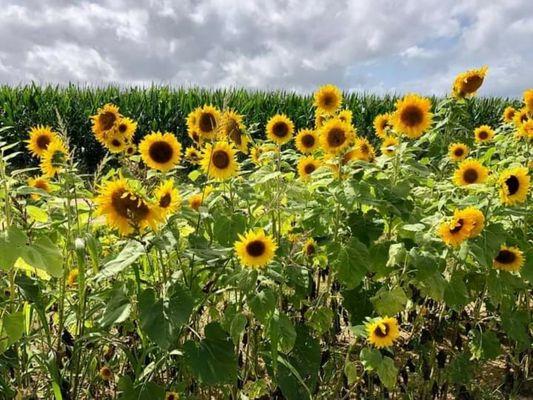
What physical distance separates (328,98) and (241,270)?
5.93ft

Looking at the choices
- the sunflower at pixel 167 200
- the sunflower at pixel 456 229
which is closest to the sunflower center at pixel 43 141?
the sunflower at pixel 167 200

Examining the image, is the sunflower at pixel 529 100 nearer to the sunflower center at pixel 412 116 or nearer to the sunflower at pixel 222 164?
the sunflower center at pixel 412 116

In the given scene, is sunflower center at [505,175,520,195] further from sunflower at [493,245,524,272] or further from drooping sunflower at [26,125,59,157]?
drooping sunflower at [26,125,59,157]

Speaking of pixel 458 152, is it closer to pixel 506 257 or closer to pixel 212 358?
pixel 506 257

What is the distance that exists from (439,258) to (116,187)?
124cm

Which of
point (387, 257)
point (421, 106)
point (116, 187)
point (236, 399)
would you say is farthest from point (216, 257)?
point (421, 106)

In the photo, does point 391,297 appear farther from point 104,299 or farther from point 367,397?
point 104,299

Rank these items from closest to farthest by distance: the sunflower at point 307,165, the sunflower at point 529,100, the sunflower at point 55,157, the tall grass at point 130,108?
the sunflower at point 55,157 < the sunflower at point 307,165 < the sunflower at point 529,100 < the tall grass at point 130,108

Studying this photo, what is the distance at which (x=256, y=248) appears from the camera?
196 centimetres

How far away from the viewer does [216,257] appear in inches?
76.5

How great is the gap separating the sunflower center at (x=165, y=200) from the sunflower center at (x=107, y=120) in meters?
1.10

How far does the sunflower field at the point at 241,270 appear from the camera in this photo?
196cm

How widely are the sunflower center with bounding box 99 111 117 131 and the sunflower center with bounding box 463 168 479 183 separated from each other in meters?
1.73

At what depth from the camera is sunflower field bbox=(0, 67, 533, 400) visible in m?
1.96
